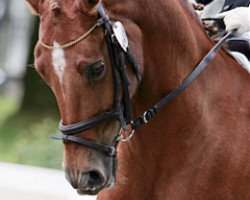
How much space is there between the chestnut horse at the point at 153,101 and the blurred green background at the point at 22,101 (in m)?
4.60

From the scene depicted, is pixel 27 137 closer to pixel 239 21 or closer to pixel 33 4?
pixel 239 21

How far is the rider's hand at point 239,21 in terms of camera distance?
4.33 m

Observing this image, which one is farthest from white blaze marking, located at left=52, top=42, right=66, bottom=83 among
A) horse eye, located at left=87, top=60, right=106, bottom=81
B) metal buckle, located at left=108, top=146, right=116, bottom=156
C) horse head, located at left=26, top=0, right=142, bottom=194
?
metal buckle, located at left=108, top=146, right=116, bottom=156

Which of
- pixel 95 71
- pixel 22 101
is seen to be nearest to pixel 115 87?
pixel 95 71

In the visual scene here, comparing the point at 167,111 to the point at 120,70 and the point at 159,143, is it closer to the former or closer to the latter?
the point at 159,143

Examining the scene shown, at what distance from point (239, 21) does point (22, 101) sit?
7.72 m

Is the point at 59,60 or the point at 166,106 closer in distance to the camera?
the point at 59,60

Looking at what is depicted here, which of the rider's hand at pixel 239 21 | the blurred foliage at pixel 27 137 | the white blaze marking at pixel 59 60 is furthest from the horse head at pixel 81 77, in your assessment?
the blurred foliage at pixel 27 137

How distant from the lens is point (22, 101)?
38.8 ft

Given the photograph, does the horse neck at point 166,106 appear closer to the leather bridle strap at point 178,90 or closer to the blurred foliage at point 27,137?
the leather bridle strap at point 178,90

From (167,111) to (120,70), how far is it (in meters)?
0.43

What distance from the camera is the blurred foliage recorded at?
9172 millimetres

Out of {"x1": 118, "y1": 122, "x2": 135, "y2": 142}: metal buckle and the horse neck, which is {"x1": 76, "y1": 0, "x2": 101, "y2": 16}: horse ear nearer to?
→ the horse neck

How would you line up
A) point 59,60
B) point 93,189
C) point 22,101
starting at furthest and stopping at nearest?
point 22,101 → point 93,189 → point 59,60
